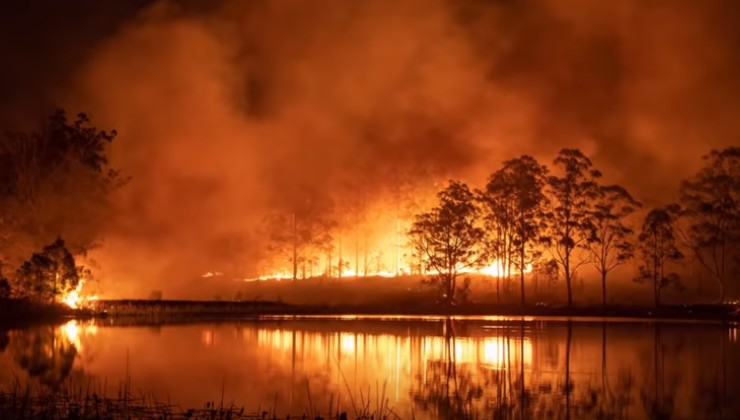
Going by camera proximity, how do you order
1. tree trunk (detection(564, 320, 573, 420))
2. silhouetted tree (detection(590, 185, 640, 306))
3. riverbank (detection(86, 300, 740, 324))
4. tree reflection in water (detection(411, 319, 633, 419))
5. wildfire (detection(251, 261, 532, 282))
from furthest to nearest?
wildfire (detection(251, 261, 532, 282)) < silhouetted tree (detection(590, 185, 640, 306)) < riverbank (detection(86, 300, 740, 324)) < tree trunk (detection(564, 320, 573, 420)) < tree reflection in water (detection(411, 319, 633, 419))

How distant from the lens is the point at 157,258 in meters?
84.9

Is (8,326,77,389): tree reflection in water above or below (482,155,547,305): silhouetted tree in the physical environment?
below

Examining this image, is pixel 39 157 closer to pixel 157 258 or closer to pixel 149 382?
pixel 157 258

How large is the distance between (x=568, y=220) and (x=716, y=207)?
1128cm

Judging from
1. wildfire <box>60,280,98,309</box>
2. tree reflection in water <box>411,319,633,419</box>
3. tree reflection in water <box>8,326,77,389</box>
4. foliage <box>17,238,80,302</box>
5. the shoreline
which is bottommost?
tree reflection in water <box>411,319,633,419</box>

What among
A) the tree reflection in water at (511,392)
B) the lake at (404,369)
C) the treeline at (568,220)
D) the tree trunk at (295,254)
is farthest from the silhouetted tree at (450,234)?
the tree reflection in water at (511,392)

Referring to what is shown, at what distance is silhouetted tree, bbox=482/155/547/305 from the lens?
63812 millimetres

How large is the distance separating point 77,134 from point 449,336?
3607 centimetres

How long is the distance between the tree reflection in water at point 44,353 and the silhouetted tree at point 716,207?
48.0 m

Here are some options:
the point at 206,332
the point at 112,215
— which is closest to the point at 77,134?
the point at 112,215

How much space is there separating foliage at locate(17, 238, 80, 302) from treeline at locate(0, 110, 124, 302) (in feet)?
0.20

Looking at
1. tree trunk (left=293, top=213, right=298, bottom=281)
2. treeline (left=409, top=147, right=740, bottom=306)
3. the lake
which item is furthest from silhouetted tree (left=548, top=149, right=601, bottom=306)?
tree trunk (left=293, top=213, right=298, bottom=281)

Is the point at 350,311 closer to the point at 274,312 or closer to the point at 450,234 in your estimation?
the point at 274,312

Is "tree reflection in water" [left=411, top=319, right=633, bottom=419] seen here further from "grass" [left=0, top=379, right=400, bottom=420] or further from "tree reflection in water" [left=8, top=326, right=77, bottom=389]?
"tree reflection in water" [left=8, top=326, right=77, bottom=389]
